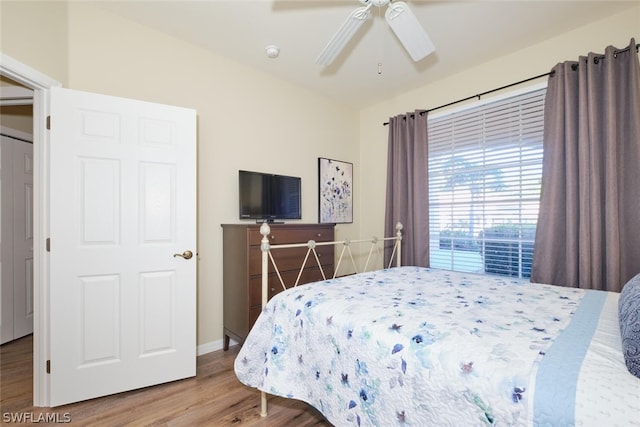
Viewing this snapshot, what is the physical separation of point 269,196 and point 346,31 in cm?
160

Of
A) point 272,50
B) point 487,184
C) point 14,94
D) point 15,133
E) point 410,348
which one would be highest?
point 272,50

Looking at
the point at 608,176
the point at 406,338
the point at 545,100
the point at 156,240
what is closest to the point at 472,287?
the point at 406,338

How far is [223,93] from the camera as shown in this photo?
2.62 meters

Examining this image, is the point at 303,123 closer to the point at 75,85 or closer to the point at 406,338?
the point at 75,85

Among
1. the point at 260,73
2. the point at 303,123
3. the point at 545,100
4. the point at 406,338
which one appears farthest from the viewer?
the point at 303,123

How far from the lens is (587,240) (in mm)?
2014

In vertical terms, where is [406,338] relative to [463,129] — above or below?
below

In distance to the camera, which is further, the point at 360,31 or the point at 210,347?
the point at 210,347

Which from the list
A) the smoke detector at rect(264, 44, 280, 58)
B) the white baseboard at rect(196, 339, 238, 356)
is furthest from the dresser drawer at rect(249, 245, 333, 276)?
the smoke detector at rect(264, 44, 280, 58)

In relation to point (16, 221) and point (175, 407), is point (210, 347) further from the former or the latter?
point (16, 221)

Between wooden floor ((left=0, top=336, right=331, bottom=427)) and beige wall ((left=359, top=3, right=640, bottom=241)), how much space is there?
227 cm

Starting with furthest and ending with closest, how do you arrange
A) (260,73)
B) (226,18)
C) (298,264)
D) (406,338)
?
(260,73), (298,264), (226,18), (406,338)

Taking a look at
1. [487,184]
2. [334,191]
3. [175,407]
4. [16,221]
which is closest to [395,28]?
[487,184]

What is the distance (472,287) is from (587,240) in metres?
1.02
